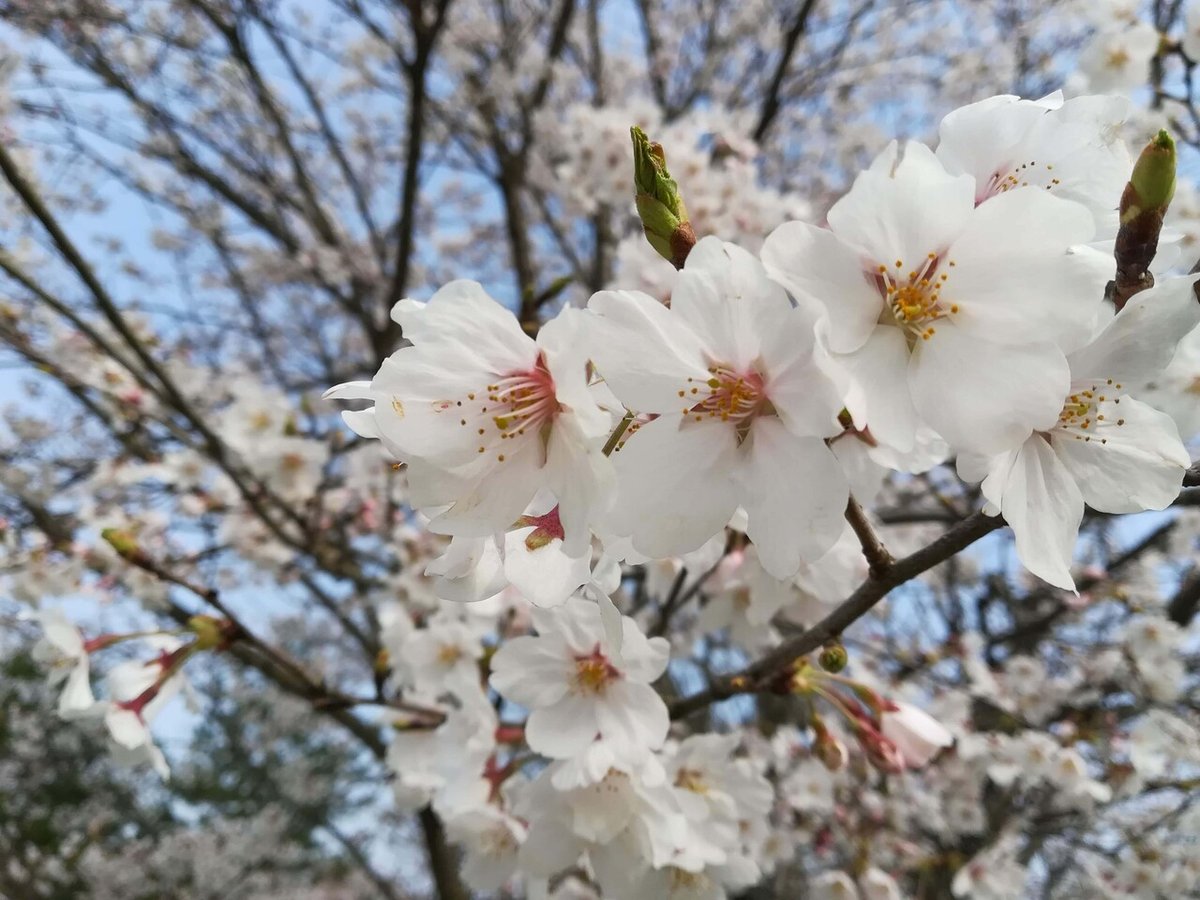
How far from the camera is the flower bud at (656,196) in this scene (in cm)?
68

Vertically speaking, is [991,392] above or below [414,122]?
below

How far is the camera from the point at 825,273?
25.7 inches

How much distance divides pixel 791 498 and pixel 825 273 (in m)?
0.21

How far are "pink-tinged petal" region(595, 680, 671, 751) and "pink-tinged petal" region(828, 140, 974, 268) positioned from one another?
789 mm

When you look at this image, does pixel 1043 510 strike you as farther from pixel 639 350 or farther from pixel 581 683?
pixel 581 683

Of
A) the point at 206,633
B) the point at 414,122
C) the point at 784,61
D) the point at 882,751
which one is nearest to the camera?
the point at 882,751

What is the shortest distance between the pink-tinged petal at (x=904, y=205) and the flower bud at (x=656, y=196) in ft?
0.48

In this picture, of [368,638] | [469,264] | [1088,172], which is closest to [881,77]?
[469,264]

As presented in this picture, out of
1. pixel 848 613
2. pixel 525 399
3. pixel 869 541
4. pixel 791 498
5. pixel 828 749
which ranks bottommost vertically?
pixel 828 749

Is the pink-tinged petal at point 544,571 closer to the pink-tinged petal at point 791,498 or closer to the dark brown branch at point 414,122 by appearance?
the pink-tinged petal at point 791,498

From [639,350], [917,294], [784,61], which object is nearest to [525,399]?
[639,350]

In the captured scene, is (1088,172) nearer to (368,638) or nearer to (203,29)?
(368,638)

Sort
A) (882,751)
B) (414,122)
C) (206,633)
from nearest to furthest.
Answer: (882,751), (206,633), (414,122)

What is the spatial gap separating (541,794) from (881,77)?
26.1 ft
